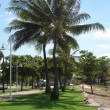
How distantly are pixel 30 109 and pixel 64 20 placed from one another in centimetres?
1166

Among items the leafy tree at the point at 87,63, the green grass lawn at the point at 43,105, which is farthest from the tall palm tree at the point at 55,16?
the leafy tree at the point at 87,63

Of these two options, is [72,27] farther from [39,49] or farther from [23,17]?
[39,49]

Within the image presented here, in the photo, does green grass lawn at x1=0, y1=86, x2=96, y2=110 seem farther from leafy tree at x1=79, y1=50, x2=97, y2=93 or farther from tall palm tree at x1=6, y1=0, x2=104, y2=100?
leafy tree at x1=79, y1=50, x2=97, y2=93

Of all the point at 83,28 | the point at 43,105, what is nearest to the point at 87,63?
the point at 83,28

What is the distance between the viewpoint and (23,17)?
3347cm

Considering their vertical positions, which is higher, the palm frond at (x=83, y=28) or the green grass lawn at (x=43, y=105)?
the palm frond at (x=83, y=28)

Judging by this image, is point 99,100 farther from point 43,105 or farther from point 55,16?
point 43,105

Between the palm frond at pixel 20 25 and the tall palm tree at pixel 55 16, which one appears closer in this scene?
the tall palm tree at pixel 55 16

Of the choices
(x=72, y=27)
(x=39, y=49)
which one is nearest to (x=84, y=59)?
(x=39, y=49)

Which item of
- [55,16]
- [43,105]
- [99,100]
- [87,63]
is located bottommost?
[99,100]

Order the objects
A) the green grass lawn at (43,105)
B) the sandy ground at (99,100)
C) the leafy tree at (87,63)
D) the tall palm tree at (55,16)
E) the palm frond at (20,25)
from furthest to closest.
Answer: the leafy tree at (87,63), the palm frond at (20,25), the tall palm tree at (55,16), the sandy ground at (99,100), the green grass lawn at (43,105)

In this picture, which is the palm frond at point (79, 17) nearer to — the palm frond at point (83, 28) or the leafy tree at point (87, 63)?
the palm frond at point (83, 28)

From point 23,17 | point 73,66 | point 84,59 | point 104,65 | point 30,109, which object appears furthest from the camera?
point 104,65

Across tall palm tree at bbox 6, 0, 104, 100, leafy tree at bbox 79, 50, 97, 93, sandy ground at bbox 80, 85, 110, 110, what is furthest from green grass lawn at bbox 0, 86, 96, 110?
leafy tree at bbox 79, 50, 97, 93
